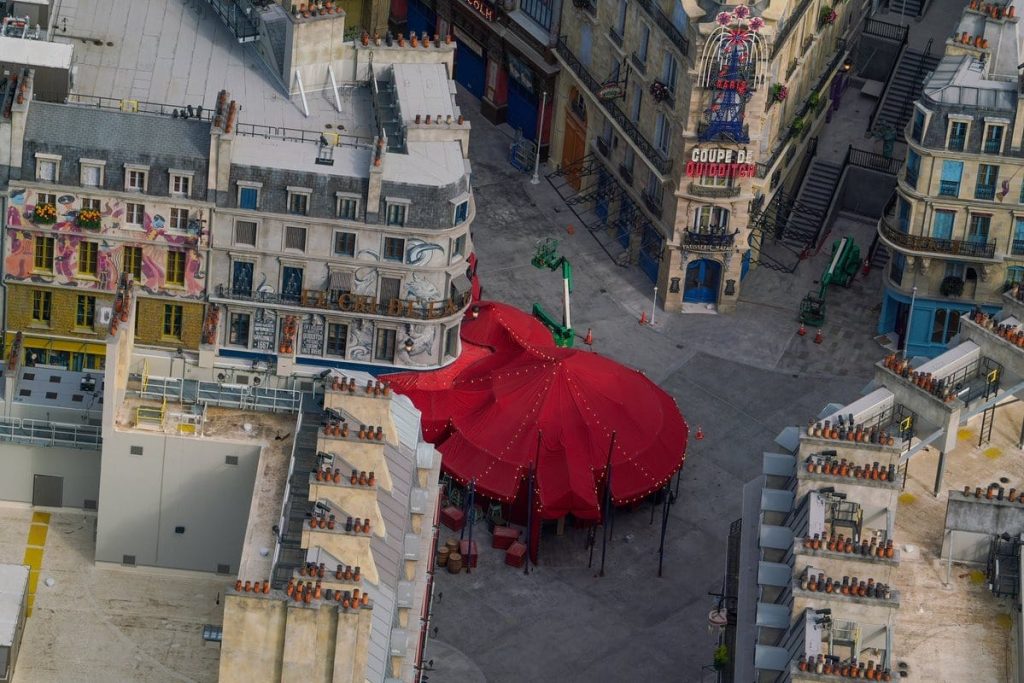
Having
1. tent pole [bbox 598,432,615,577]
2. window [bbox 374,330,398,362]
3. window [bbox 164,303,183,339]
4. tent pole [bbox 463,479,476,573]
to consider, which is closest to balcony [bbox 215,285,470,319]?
window [bbox 374,330,398,362]

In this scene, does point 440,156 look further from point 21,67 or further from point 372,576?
point 372,576

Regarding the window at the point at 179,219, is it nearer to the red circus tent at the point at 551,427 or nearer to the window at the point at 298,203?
the window at the point at 298,203

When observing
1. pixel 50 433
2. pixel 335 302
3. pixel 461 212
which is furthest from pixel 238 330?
pixel 50 433

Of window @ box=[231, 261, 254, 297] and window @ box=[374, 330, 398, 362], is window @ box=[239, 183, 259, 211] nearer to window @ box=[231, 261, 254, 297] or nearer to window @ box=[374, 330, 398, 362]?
window @ box=[231, 261, 254, 297]

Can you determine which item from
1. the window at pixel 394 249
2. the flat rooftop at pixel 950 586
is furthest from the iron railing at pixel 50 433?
the flat rooftop at pixel 950 586

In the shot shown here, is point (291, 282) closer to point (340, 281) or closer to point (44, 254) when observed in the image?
point (340, 281)
